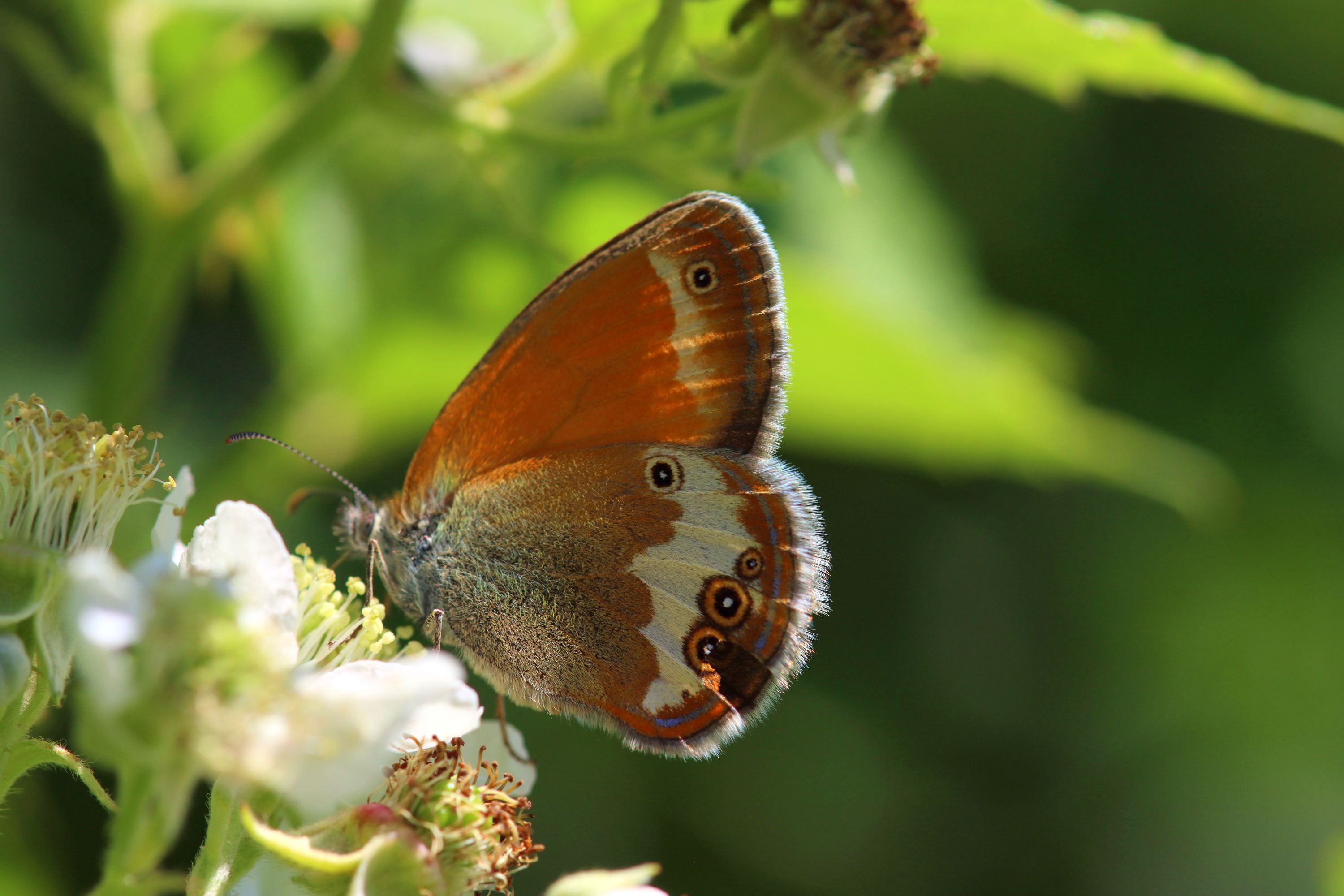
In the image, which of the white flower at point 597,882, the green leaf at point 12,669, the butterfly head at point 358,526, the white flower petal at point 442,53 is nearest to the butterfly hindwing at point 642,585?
the butterfly head at point 358,526

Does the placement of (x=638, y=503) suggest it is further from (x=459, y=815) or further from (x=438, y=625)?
(x=459, y=815)

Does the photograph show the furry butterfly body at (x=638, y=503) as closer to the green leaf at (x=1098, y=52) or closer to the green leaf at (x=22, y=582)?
the green leaf at (x=1098, y=52)

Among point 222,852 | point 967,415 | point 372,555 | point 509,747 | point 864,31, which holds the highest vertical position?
point 864,31

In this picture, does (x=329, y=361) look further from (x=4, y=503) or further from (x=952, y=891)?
(x=952, y=891)

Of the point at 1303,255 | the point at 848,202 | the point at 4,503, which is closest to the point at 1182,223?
the point at 1303,255

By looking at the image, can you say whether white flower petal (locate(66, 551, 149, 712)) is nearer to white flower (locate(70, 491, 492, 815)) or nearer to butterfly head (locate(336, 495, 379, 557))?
white flower (locate(70, 491, 492, 815))

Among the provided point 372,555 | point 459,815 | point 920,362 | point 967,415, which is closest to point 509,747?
point 459,815

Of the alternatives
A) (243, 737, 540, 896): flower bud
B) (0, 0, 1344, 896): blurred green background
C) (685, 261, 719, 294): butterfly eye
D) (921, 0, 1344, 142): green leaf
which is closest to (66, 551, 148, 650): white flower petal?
(243, 737, 540, 896): flower bud
